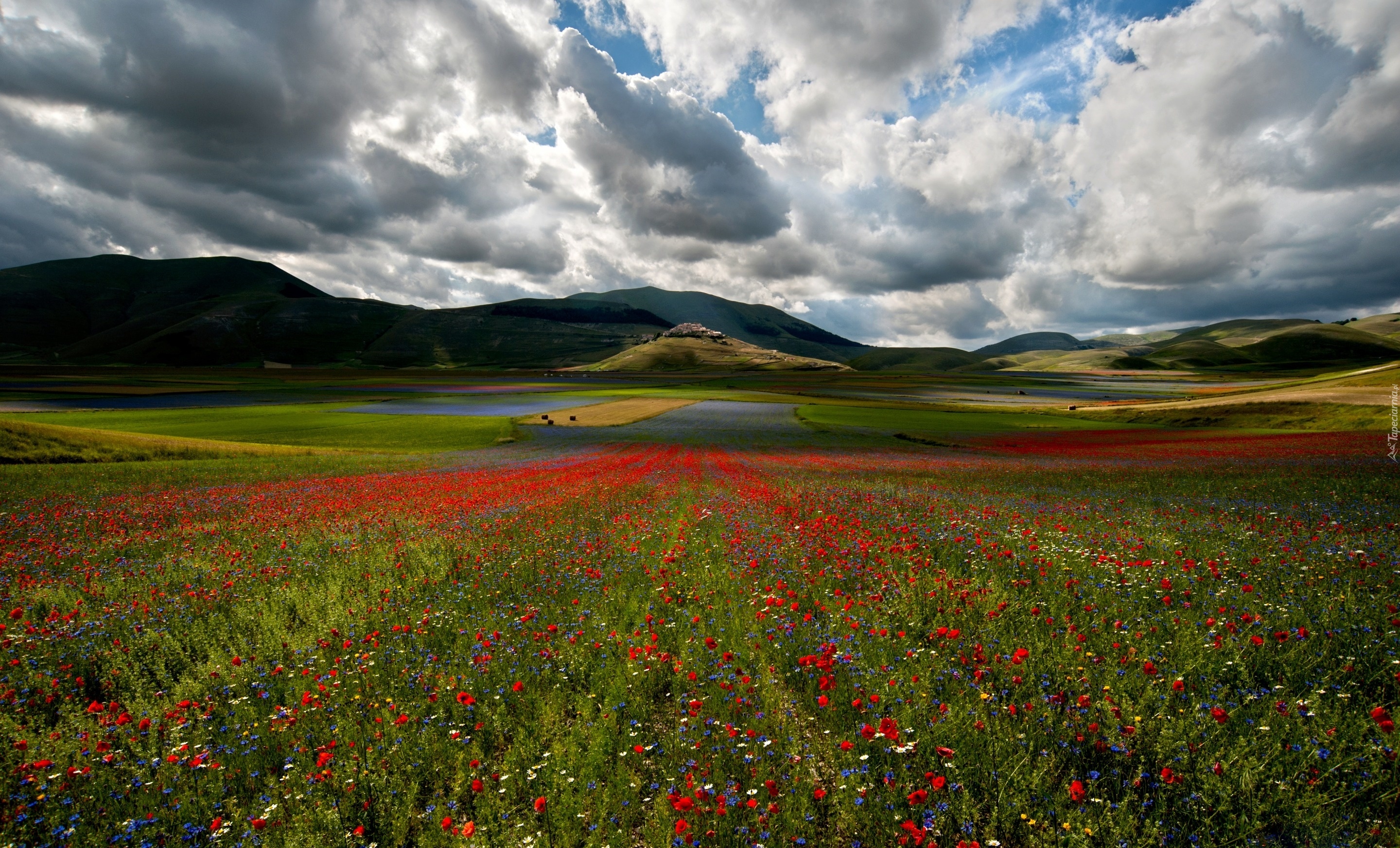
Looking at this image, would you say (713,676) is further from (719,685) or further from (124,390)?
(124,390)

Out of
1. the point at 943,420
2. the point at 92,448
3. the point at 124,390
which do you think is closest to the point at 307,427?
the point at 92,448

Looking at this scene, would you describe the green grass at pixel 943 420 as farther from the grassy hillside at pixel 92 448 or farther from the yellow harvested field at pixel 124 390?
the yellow harvested field at pixel 124 390

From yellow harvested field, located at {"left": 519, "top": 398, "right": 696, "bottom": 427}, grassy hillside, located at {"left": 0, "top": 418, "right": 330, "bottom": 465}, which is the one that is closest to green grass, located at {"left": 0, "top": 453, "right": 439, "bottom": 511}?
grassy hillside, located at {"left": 0, "top": 418, "right": 330, "bottom": 465}

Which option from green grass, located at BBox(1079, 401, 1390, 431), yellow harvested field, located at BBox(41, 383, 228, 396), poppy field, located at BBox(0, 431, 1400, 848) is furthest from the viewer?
yellow harvested field, located at BBox(41, 383, 228, 396)

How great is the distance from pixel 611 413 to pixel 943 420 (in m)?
44.0

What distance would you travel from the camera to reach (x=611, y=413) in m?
72.9

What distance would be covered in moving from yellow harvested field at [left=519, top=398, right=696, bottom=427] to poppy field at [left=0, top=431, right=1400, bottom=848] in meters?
48.7

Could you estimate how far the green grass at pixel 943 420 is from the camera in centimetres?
5859

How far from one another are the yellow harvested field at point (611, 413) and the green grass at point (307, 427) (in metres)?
6.07

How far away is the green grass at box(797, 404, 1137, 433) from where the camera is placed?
58.6 metres

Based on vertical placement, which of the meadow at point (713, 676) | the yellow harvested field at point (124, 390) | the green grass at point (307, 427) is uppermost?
the yellow harvested field at point (124, 390)

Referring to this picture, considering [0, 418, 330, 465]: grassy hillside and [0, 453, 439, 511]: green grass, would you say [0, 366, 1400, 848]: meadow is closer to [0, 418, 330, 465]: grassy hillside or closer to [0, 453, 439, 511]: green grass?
[0, 453, 439, 511]: green grass

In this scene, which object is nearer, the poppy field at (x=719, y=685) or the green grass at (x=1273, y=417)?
Answer: the poppy field at (x=719, y=685)

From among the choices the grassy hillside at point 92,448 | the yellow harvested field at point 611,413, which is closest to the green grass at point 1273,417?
the yellow harvested field at point 611,413
